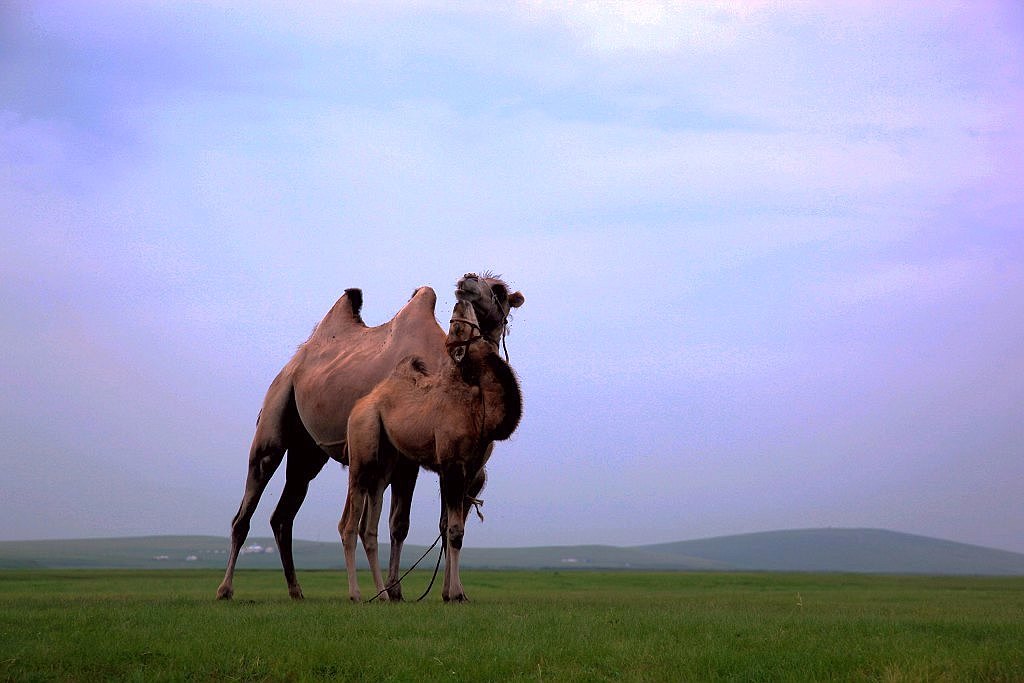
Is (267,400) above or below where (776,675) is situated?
above

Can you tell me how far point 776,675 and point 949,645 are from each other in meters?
2.59

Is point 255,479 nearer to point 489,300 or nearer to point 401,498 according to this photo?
point 401,498

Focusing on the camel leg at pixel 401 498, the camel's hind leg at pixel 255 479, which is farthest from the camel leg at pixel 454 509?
the camel's hind leg at pixel 255 479

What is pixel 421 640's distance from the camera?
970 cm

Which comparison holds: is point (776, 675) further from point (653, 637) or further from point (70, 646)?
point (70, 646)

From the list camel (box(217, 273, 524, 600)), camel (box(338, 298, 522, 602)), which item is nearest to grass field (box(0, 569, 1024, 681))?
camel (box(338, 298, 522, 602))

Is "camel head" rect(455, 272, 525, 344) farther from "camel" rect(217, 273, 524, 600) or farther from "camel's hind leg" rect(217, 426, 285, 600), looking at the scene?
"camel's hind leg" rect(217, 426, 285, 600)

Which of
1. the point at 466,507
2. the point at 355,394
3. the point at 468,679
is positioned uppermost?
the point at 355,394

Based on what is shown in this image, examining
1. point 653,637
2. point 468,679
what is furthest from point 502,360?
point 468,679

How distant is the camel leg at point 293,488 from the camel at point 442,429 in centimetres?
281

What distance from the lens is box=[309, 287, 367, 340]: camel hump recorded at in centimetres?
1769

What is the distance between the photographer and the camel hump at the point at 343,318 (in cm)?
1769

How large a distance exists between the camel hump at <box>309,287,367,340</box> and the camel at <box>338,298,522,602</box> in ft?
10.00

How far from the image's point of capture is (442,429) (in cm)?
1335
